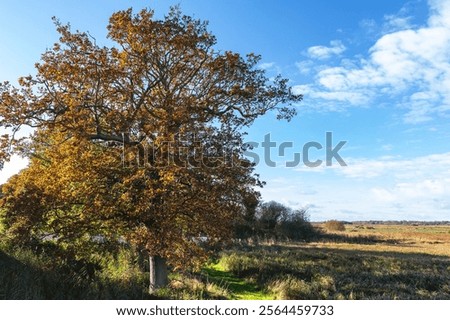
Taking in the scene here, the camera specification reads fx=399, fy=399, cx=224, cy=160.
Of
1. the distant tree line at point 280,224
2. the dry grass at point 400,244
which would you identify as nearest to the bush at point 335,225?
the dry grass at point 400,244

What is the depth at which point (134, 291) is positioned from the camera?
503 inches

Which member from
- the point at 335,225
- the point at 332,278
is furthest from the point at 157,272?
the point at 335,225

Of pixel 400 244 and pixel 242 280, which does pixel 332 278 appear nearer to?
pixel 242 280

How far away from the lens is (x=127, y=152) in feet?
61.1

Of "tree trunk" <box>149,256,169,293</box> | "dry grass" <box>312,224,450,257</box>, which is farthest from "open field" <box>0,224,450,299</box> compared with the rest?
"dry grass" <box>312,224,450,257</box>

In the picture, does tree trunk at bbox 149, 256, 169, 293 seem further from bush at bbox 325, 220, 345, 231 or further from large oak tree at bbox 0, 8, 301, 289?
bush at bbox 325, 220, 345, 231

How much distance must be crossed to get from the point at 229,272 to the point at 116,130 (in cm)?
1535

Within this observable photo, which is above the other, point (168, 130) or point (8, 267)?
point (168, 130)

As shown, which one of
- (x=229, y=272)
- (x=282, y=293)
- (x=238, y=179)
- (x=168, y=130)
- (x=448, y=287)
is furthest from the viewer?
(x=229, y=272)

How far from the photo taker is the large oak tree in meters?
17.0

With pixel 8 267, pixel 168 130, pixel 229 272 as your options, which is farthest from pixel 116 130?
pixel 229 272

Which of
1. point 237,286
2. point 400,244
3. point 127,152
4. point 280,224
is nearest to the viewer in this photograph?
point 127,152
